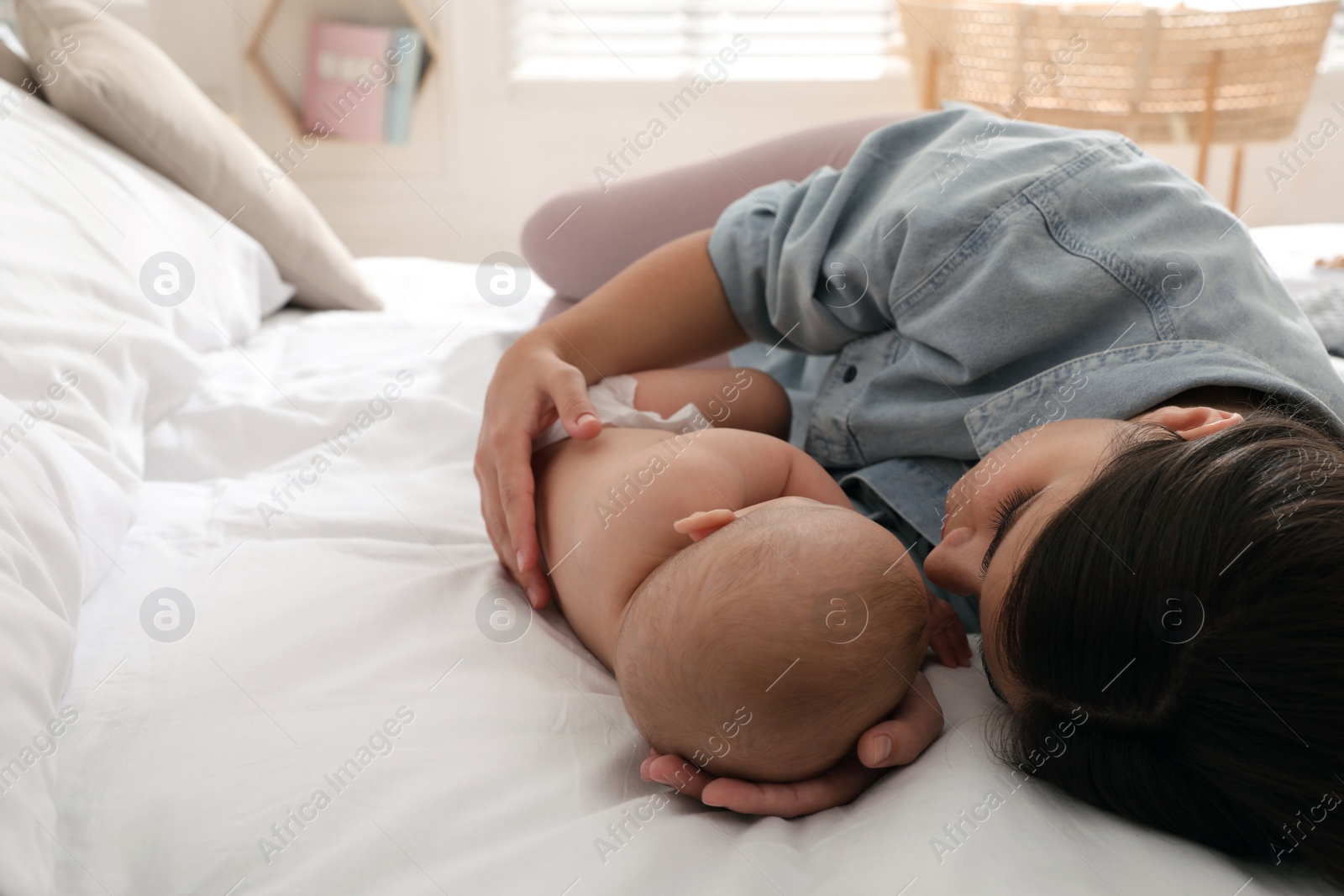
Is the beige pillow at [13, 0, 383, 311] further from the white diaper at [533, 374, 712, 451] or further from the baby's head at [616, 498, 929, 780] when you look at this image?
the baby's head at [616, 498, 929, 780]

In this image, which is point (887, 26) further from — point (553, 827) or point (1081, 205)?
point (553, 827)

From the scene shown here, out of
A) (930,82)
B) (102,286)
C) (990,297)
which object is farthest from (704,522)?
(930,82)

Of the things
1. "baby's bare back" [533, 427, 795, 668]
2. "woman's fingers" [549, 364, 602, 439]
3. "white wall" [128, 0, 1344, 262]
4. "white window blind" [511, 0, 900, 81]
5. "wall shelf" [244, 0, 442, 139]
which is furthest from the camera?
"white window blind" [511, 0, 900, 81]

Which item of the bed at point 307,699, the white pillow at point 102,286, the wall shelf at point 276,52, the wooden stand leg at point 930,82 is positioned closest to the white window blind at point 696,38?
the wall shelf at point 276,52

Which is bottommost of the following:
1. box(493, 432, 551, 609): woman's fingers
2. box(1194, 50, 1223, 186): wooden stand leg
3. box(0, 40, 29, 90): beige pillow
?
box(1194, 50, 1223, 186): wooden stand leg

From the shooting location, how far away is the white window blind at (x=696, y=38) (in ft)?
9.93

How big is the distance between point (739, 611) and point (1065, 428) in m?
0.28

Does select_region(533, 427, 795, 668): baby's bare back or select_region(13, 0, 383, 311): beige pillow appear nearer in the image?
select_region(533, 427, 795, 668): baby's bare back

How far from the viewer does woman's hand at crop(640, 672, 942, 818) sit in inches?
21.5

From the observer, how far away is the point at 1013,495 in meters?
0.62

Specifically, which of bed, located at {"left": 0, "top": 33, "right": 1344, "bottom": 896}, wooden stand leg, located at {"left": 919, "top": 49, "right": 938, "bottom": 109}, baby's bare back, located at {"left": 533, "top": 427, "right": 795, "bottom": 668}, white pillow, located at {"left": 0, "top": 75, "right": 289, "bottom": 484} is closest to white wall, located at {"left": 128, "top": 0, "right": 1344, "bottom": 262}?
wooden stand leg, located at {"left": 919, "top": 49, "right": 938, "bottom": 109}

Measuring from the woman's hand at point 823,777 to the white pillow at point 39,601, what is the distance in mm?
314

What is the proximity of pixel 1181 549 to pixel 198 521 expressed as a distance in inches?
28.6

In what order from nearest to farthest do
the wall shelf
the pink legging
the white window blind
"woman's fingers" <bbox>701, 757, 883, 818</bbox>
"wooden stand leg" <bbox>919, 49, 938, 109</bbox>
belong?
1. "woman's fingers" <bbox>701, 757, 883, 818</bbox>
2. the pink legging
3. "wooden stand leg" <bbox>919, 49, 938, 109</bbox>
4. the wall shelf
5. the white window blind
